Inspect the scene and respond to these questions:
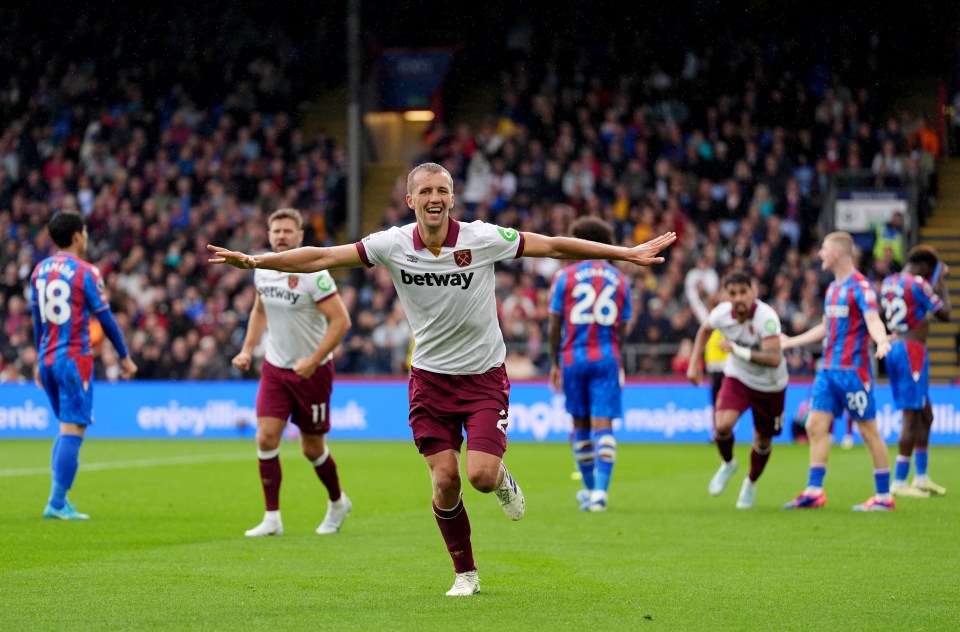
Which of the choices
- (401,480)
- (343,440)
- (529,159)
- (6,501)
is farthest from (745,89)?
(6,501)

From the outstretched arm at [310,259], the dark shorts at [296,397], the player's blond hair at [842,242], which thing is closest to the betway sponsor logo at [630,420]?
the player's blond hair at [842,242]

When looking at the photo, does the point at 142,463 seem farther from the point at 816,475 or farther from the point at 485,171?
the point at 485,171

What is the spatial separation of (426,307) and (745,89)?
73.9 feet

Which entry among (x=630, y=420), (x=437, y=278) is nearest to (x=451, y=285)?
(x=437, y=278)

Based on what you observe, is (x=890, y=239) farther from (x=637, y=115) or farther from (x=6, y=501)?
(x=6, y=501)

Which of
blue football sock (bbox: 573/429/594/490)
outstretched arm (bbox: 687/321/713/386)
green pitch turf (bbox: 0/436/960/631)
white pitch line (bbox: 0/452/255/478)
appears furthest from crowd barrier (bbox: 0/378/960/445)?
blue football sock (bbox: 573/429/594/490)

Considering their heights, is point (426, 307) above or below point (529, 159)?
below

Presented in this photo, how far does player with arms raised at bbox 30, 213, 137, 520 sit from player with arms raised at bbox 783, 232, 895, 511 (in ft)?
18.5

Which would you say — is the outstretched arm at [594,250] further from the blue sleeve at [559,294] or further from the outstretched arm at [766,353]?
the blue sleeve at [559,294]

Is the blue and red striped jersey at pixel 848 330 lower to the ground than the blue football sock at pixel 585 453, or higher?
higher

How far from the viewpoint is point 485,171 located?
2952 cm

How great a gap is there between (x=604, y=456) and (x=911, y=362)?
327 centimetres

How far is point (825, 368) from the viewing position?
12367 millimetres

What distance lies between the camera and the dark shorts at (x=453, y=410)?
25.2ft
